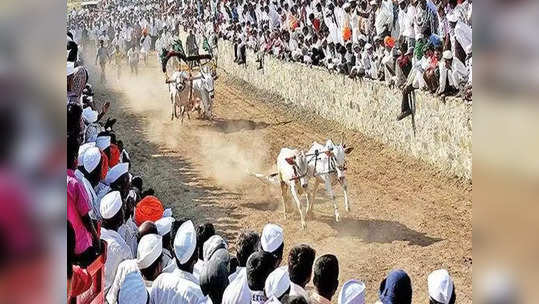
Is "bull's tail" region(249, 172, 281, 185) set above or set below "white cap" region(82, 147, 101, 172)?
below

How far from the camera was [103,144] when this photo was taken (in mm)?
5410

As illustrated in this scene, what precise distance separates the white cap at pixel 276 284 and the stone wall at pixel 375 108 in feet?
14.8

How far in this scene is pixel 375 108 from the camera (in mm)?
9344

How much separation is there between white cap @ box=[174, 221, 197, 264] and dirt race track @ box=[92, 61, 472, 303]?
2.68 m

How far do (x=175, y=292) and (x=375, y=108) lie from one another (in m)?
6.80

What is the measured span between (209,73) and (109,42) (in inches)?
71.3

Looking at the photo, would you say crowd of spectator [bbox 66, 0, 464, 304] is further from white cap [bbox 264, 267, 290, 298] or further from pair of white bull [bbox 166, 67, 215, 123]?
pair of white bull [bbox 166, 67, 215, 123]

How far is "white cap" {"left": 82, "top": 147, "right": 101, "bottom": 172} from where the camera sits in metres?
3.98

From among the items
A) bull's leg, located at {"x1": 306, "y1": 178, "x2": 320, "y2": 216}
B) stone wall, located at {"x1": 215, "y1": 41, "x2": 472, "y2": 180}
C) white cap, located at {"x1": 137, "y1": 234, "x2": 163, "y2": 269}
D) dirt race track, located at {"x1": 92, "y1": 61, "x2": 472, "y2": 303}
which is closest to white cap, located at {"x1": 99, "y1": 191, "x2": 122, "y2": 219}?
white cap, located at {"x1": 137, "y1": 234, "x2": 163, "y2": 269}

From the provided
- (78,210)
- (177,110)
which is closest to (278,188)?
(177,110)
